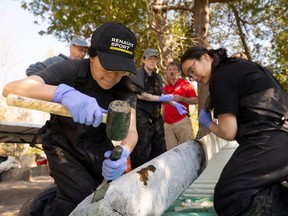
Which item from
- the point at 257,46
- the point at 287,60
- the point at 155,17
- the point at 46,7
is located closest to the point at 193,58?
the point at 155,17

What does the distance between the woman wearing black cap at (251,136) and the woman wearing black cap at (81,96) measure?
0.59m

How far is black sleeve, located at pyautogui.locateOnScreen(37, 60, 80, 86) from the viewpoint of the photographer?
2098 mm

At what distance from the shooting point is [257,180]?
2086mm

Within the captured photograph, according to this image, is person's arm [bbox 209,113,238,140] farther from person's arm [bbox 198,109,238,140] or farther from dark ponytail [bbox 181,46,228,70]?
dark ponytail [bbox 181,46,228,70]

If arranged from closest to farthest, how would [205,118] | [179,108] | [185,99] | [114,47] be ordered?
[114,47] → [205,118] → [179,108] → [185,99]

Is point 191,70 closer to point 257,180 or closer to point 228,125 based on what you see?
point 228,125

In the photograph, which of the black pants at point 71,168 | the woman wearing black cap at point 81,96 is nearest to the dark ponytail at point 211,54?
the woman wearing black cap at point 81,96

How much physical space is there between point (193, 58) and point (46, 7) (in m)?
7.70

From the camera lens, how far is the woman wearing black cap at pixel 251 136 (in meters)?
2.08

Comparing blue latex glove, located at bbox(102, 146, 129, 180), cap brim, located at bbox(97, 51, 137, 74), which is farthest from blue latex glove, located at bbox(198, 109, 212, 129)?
blue latex glove, located at bbox(102, 146, 129, 180)

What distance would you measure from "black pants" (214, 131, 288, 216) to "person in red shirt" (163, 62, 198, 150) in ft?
9.96

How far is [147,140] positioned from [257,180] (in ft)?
8.34

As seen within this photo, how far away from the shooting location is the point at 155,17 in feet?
27.7

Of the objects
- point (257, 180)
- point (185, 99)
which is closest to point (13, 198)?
point (185, 99)
